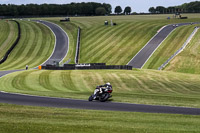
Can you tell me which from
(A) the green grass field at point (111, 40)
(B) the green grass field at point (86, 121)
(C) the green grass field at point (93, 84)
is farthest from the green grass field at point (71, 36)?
(B) the green grass field at point (86, 121)

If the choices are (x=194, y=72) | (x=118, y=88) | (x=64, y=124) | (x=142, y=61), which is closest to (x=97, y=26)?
(x=142, y=61)

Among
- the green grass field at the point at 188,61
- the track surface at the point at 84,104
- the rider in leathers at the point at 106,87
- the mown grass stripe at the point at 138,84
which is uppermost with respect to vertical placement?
the rider in leathers at the point at 106,87

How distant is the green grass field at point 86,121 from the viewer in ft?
53.2

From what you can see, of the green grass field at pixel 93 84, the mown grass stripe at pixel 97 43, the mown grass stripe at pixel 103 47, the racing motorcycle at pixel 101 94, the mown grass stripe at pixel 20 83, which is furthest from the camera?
the mown grass stripe at pixel 97 43

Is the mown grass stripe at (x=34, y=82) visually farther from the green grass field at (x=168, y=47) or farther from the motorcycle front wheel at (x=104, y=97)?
the green grass field at (x=168, y=47)

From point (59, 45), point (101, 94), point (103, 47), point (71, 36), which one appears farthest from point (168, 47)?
point (101, 94)

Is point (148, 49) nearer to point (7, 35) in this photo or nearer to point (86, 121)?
point (7, 35)

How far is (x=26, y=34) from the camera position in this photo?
106625 millimetres

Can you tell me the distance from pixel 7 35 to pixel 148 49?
48094mm

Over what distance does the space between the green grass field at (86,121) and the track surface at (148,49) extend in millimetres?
52519

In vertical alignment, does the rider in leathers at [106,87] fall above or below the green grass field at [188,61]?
above

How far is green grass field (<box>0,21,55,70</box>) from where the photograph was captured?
80.0m

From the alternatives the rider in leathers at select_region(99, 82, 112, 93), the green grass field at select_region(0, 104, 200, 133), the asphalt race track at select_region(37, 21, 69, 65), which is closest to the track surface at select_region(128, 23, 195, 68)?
the asphalt race track at select_region(37, 21, 69, 65)

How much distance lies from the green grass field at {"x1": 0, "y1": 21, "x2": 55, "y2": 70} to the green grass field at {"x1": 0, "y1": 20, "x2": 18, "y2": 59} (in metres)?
2.42
